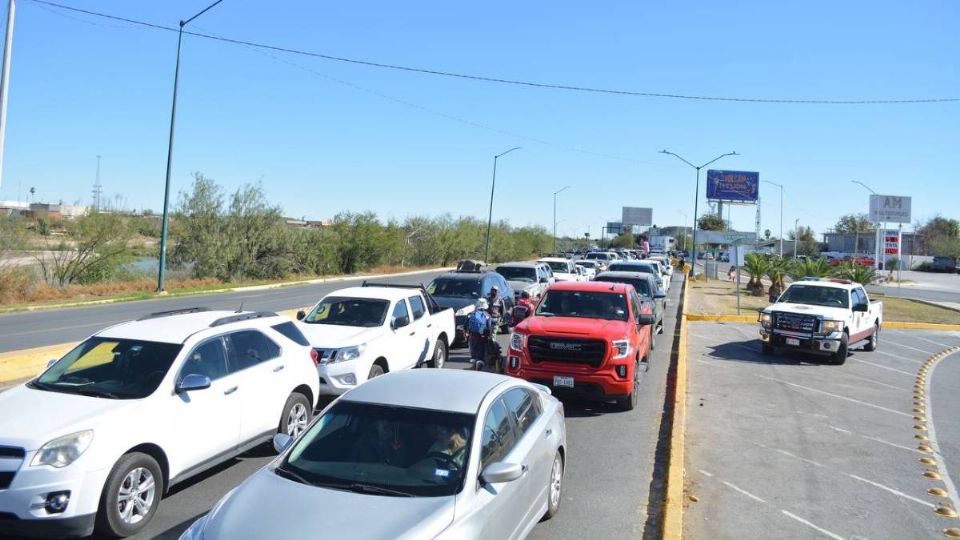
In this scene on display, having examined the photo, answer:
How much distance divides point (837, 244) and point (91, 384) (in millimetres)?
153203

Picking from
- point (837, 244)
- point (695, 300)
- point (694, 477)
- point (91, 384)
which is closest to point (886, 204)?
point (695, 300)

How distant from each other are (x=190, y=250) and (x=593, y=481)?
114 feet

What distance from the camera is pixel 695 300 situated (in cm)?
3119

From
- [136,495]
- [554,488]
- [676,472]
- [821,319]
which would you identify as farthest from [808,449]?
[821,319]

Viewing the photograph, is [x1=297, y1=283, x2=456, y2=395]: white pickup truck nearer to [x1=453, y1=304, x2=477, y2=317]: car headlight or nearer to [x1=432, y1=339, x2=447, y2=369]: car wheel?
[x1=432, y1=339, x2=447, y2=369]: car wheel

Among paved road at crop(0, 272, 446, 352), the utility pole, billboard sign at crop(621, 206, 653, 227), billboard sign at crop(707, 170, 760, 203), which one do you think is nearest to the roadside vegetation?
paved road at crop(0, 272, 446, 352)

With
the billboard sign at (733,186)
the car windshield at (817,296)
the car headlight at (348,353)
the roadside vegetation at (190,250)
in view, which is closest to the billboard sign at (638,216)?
the billboard sign at (733,186)

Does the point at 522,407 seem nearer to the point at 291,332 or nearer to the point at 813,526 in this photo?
the point at 813,526

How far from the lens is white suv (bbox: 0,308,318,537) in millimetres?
5098

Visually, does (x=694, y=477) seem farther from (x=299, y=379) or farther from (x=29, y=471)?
(x=29, y=471)

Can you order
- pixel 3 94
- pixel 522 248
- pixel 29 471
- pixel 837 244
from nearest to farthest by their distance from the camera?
pixel 29 471
pixel 3 94
pixel 522 248
pixel 837 244

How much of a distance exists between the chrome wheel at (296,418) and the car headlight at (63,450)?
2593mm

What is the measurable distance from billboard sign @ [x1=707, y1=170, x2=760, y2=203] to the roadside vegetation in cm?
3418

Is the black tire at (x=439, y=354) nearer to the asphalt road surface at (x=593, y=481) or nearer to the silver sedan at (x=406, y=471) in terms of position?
the asphalt road surface at (x=593, y=481)
